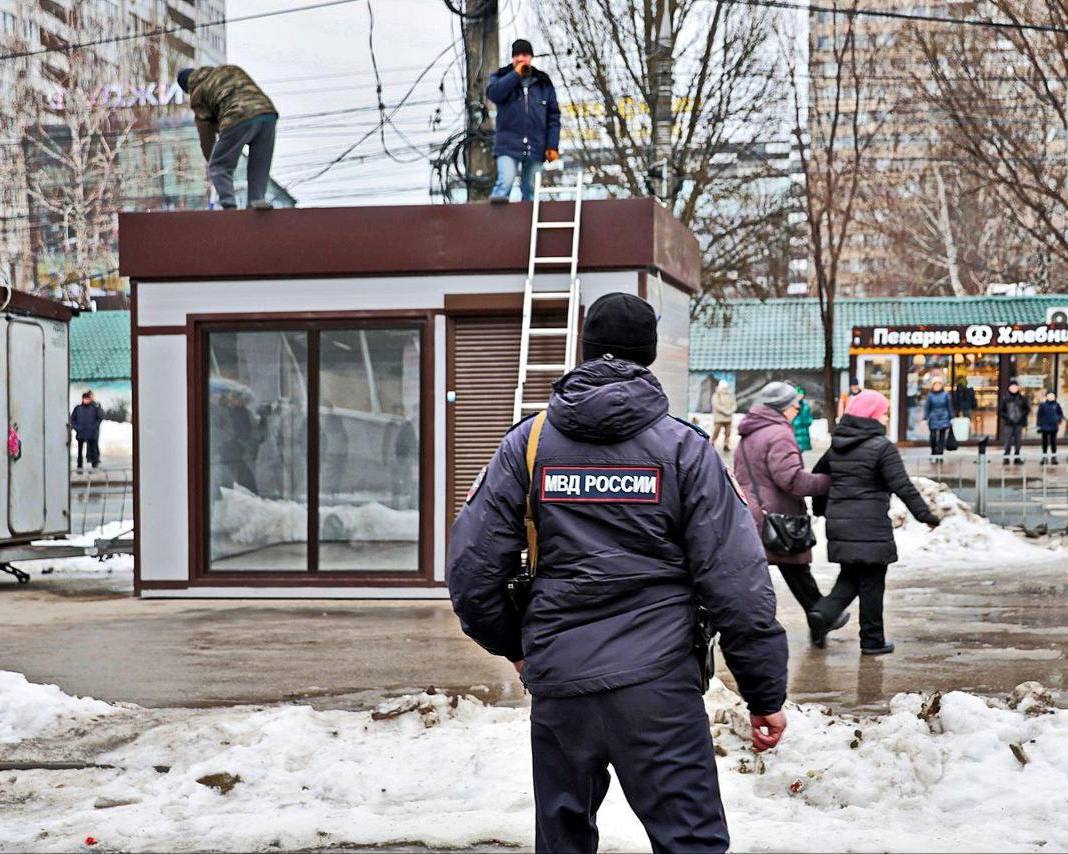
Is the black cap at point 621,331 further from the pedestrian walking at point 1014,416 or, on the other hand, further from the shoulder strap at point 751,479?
the pedestrian walking at point 1014,416

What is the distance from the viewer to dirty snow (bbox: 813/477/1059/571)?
13.0m

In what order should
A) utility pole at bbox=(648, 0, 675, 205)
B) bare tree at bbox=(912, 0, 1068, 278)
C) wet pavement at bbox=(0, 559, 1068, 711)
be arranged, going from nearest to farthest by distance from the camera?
wet pavement at bbox=(0, 559, 1068, 711)
bare tree at bbox=(912, 0, 1068, 278)
utility pole at bbox=(648, 0, 675, 205)

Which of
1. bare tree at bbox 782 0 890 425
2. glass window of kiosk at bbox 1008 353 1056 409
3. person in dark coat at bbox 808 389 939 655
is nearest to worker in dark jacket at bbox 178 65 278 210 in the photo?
person in dark coat at bbox 808 389 939 655

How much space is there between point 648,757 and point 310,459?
27.2 ft

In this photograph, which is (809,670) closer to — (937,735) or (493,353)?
(937,735)

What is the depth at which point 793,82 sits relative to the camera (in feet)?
74.6

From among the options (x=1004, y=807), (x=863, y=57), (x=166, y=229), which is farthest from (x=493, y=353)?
(x=863, y=57)

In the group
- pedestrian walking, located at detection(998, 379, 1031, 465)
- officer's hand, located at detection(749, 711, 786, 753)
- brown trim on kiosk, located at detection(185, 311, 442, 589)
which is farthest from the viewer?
pedestrian walking, located at detection(998, 379, 1031, 465)

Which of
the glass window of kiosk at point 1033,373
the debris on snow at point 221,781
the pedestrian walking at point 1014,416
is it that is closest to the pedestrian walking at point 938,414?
the pedestrian walking at point 1014,416

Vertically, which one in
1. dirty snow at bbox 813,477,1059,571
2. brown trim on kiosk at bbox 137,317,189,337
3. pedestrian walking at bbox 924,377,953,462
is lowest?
dirty snow at bbox 813,477,1059,571

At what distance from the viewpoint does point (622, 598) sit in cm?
335

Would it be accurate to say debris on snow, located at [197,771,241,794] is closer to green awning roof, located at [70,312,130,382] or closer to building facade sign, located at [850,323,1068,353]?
building facade sign, located at [850,323,1068,353]

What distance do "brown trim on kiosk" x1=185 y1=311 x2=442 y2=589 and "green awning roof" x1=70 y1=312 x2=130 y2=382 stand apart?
96.7 ft

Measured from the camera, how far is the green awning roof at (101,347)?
4019cm
